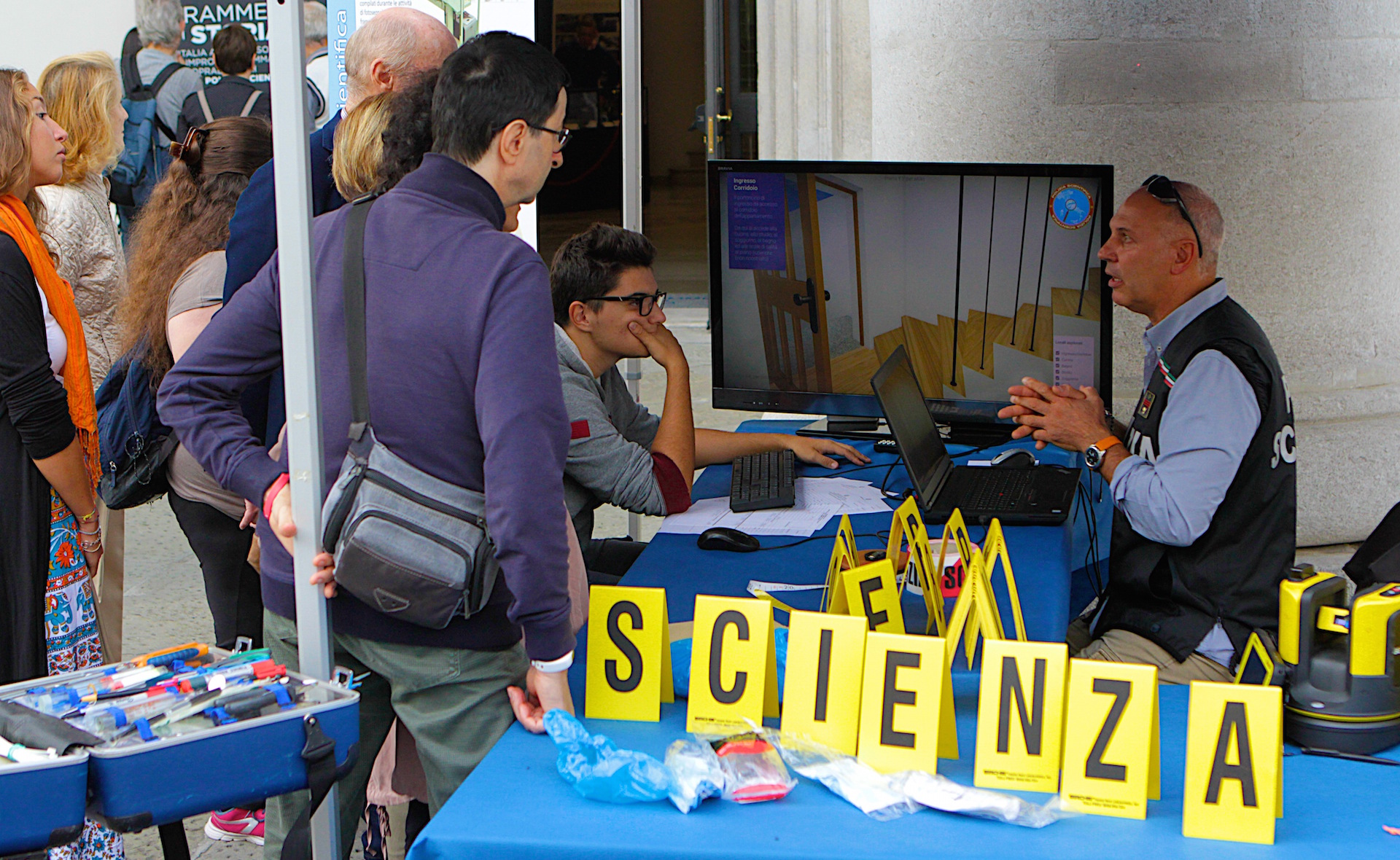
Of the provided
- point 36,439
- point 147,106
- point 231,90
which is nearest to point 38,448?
point 36,439

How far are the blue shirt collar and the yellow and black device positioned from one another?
96cm

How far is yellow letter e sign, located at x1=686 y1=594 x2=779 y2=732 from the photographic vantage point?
145 cm

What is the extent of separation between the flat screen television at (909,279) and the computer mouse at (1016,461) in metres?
0.18

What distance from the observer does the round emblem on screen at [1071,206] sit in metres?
2.87

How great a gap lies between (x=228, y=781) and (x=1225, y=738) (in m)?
1.02

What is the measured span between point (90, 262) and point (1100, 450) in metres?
2.79

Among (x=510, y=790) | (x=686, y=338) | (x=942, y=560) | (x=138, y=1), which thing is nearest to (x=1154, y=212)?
(x=942, y=560)

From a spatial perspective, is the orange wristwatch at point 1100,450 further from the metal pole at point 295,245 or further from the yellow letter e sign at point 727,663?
the metal pole at point 295,245

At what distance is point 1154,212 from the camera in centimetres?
246

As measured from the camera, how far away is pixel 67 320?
2215 mm

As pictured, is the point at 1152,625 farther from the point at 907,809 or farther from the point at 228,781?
the point at 228,781

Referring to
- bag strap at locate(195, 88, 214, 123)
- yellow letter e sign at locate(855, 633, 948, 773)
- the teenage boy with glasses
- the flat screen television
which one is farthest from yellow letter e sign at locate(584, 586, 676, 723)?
bag strap at locate(195, 88, 214, 123)

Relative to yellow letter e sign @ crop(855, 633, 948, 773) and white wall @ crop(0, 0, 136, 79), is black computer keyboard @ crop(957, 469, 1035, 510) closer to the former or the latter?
yellow letter e sign @ crop(855, 633, 948, 773)

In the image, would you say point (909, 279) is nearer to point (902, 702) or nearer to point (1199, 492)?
point (1199, 492)
